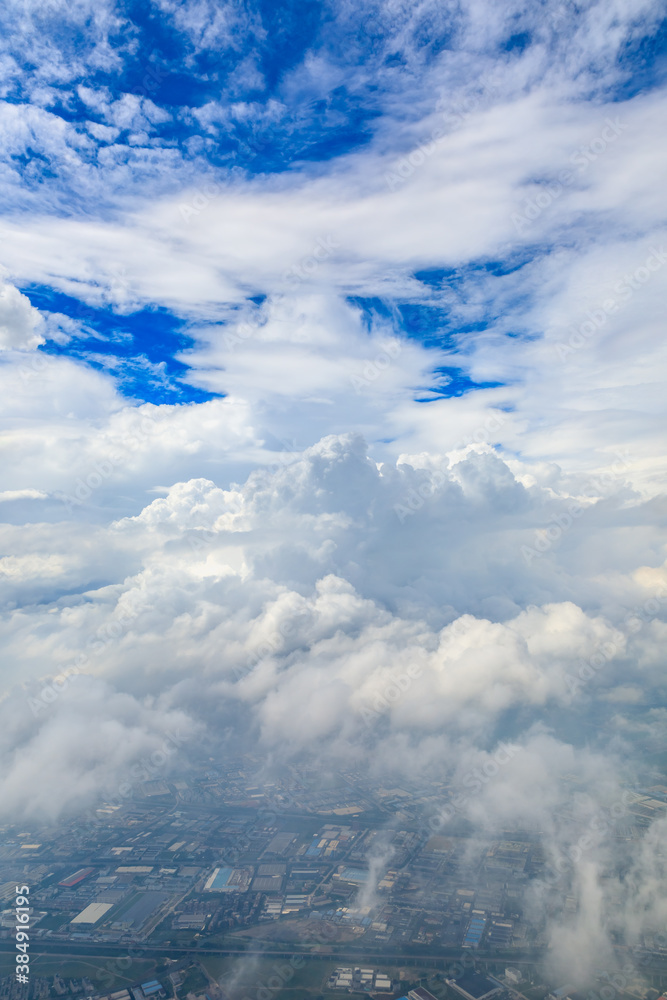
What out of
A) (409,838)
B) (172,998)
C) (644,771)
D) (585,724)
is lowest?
(172,998)

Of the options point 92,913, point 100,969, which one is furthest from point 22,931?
point 100,969

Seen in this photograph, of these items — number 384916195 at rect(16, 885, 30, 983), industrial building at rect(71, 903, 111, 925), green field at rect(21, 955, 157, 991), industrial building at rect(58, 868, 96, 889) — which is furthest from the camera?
industrial building at rect(58, 868, 96, 889)

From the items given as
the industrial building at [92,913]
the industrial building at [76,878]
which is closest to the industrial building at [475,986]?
the industrial building at [92,913]

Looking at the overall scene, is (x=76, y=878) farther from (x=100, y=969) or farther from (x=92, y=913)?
(x=100, y=969)

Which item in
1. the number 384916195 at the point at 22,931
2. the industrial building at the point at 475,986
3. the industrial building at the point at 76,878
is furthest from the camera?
the industrial building at the point at 76,878

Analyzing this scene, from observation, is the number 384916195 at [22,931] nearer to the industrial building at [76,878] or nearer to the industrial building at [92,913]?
the industrial building at [76,878]

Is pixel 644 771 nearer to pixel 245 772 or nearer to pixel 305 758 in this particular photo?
pixel 305 758

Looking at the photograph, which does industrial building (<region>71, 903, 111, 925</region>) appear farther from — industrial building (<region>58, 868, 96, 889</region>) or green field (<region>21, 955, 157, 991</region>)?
industrial building (<region>58, 868, 96, 889</region>)

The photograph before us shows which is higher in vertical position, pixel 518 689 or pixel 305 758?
pixel 518 689

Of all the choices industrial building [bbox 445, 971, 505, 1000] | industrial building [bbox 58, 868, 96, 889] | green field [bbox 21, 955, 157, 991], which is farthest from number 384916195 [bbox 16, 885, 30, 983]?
industrial building [bbox 445, 971, 505, 1000]

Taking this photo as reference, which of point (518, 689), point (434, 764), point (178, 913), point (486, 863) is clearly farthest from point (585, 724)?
point (178, 913)

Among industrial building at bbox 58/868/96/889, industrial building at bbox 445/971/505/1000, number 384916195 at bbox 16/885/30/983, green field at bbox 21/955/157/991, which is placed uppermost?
industrial building at bbox 58/868/96/889
